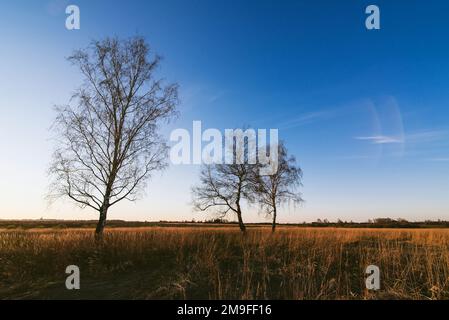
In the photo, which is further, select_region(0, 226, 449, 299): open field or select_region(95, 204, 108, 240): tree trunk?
select_region(95, 204, 108, 240): tree trunk

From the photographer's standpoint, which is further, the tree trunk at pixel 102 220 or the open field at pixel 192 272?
the tree trunk at pixel 102 220

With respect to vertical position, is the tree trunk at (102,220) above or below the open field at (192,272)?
above

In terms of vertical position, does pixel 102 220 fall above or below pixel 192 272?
above

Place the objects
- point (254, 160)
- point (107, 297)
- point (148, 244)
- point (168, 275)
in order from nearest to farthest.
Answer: point (107, 297)
point (168, 275)
point (148, 244)
point (254, 160)

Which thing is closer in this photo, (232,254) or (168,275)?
(168,275)

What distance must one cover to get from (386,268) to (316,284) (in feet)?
8.96

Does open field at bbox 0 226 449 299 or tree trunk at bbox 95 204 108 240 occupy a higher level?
A: tree trunk at bbox 95 204 108 240

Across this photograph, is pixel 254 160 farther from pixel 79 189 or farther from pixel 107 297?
pixel 107 297

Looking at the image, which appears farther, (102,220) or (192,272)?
(102,220)

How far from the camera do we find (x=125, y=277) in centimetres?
875

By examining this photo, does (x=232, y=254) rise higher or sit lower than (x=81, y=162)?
lower

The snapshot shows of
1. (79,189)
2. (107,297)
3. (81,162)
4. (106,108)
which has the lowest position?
(107,297)

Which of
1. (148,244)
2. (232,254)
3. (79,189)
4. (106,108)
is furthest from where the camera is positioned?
(106,108)
